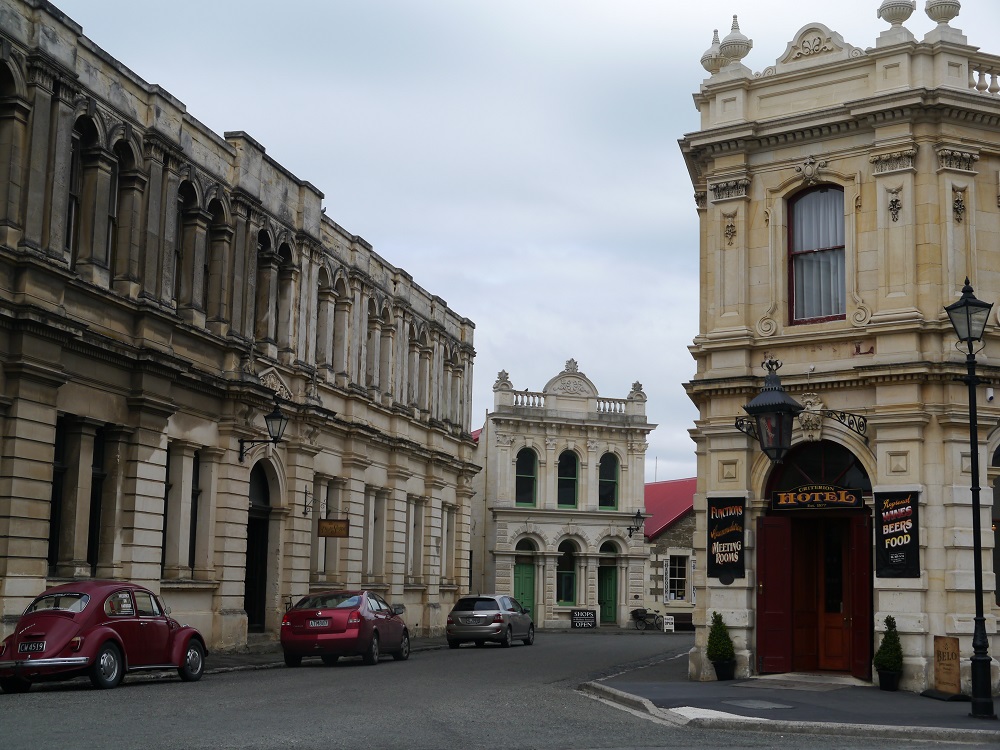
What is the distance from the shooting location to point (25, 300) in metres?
21.0

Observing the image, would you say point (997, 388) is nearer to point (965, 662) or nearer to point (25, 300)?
point (965, 662)

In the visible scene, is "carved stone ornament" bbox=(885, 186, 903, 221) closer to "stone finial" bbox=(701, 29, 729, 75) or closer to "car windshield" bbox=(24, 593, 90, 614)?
"stone finial" bbox=(701, 29, 729, 75)

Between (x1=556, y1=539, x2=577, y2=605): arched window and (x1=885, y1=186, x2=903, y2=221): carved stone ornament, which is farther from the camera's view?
(x1=556, y1=539, x2=577, y2=605): arched window

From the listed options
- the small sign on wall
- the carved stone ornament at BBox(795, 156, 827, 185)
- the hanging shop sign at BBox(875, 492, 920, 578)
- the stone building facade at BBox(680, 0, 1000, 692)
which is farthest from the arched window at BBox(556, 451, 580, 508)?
the hanging shop sign at BBox(875, 492, 920, 578)

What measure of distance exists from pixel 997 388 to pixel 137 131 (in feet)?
54.2

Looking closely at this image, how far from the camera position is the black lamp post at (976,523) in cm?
1562

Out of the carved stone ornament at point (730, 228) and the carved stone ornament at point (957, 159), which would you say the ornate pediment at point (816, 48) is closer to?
the carved stone ornament at point (957, 159)

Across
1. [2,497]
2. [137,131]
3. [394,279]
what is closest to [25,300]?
[2,497]

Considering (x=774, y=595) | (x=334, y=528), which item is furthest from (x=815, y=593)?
(x=334, y=528)

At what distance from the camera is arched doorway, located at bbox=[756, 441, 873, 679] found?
20.8m

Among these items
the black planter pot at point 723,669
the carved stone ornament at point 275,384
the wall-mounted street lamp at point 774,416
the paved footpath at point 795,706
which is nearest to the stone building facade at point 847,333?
the black planter pot at point 723,669

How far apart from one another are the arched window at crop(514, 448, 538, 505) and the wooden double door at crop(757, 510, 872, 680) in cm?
3367

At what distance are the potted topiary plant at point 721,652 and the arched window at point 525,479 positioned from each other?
34505mm

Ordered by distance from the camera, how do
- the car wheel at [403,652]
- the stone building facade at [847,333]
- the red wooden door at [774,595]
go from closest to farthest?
the stone building facade at [847,333] → the red wooden door at [774,595] → the car wheel at [403,652]
